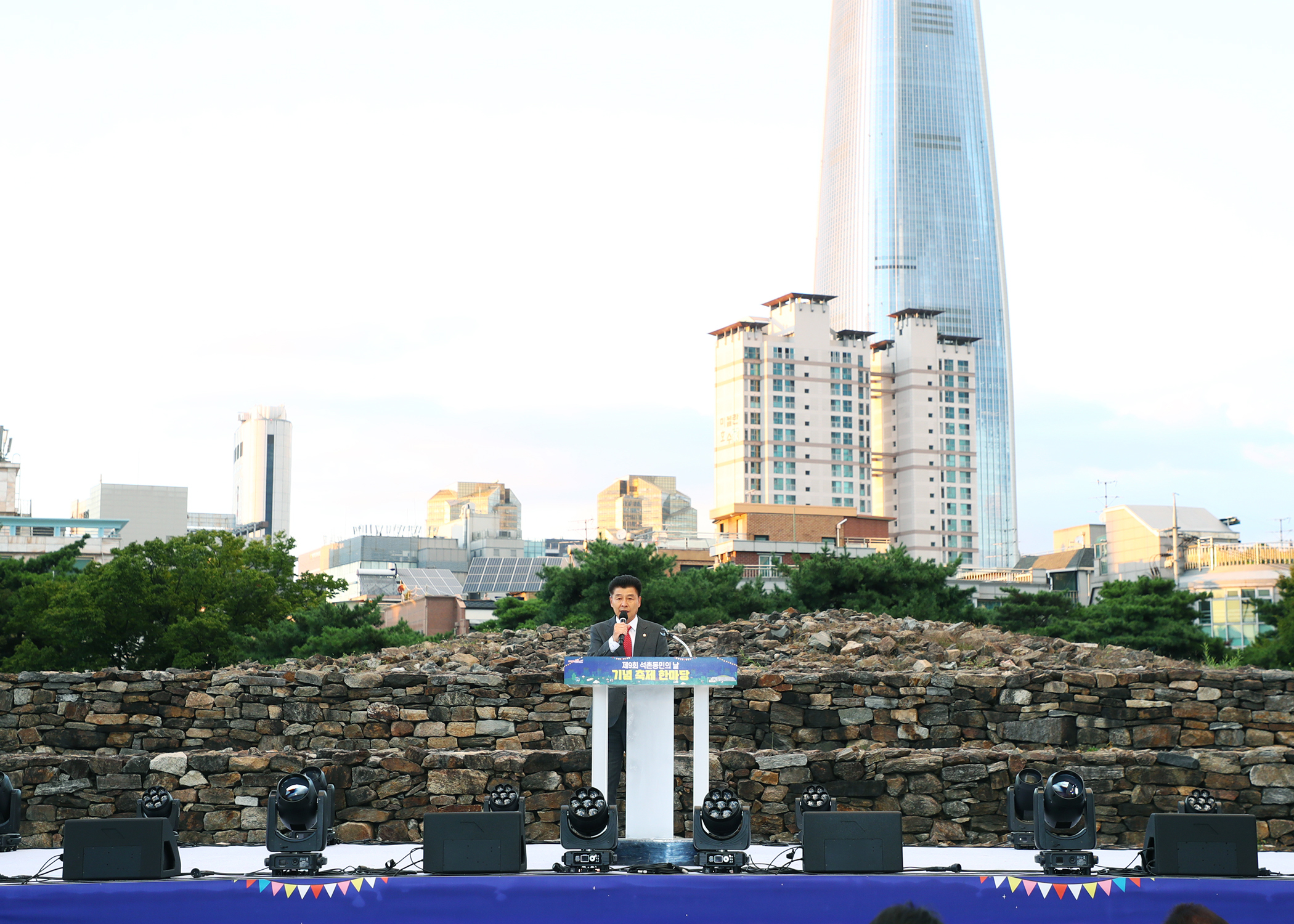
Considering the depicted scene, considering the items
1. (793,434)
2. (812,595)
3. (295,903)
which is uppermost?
(793,434)

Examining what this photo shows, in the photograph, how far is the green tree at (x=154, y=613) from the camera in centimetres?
2950

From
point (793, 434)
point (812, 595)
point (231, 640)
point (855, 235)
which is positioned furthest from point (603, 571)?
point (855, 235)

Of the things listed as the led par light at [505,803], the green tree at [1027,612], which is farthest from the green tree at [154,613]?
the led par light at [505,803]

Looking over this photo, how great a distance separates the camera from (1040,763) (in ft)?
31.5

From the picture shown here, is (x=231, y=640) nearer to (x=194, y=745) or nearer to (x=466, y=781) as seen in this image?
(x=194, y=745)

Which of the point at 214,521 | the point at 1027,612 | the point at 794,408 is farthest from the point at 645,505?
the point at 1027,612

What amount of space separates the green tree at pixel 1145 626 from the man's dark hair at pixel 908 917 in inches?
1098

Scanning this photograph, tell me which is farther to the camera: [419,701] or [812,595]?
[812,595]

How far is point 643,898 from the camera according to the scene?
6.72 meters

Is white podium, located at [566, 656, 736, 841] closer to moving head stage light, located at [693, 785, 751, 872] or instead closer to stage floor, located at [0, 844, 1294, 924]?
moving head stage light, located at [693, 785, 751, 872]

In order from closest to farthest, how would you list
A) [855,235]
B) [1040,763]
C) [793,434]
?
[1040,763], [793,434], [855,235]

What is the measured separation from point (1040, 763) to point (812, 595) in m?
17.4

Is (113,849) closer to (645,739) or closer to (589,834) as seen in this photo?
(589,834)

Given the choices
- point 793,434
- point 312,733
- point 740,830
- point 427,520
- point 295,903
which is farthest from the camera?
point 427,520
